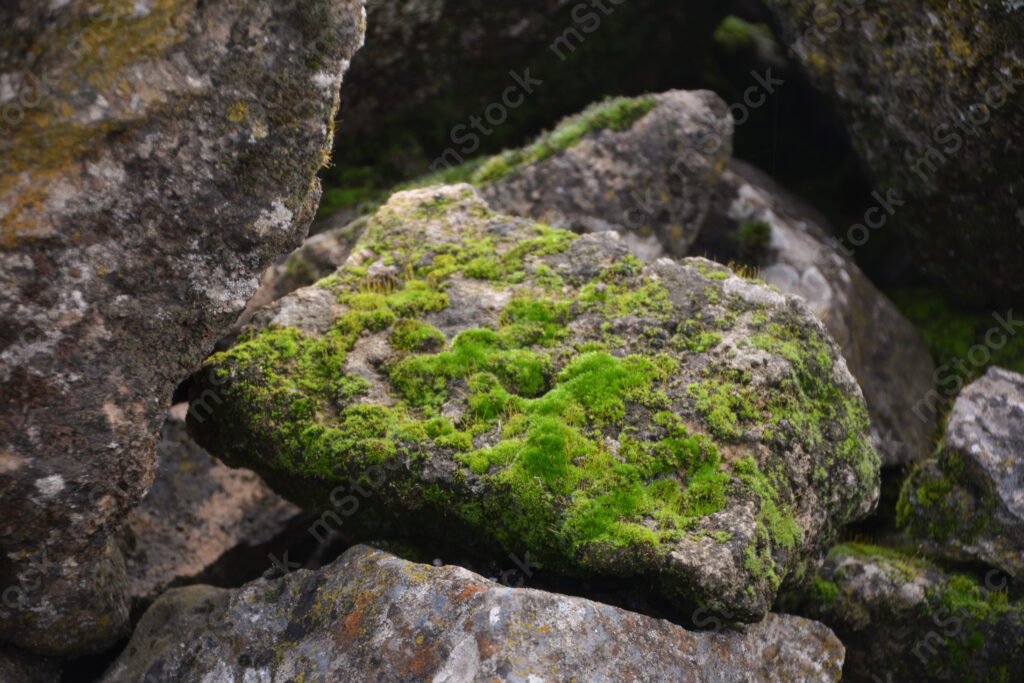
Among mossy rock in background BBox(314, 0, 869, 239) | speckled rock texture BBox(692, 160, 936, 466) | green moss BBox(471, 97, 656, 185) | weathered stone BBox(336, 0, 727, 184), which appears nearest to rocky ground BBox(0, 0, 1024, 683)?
speckled rock texture BBox(692, 160, 936, 466)

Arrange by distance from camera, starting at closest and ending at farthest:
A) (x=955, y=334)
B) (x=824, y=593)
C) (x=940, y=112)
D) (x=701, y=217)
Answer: (x=824, y=593), (x=940, y=112), (x=701, y=217), (x=955, y=334)

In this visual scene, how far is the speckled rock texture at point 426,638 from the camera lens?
5.39 meters

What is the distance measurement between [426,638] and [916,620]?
5.51 meters

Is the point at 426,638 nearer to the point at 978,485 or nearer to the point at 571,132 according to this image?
the point at 978,485

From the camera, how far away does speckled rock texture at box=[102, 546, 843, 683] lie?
5.39 metres

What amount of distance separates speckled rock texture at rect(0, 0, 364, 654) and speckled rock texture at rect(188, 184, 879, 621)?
115 centimetres

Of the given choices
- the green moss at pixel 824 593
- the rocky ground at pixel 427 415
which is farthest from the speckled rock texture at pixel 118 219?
the green moss at pixel 824 593

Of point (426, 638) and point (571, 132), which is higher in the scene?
point (571, 132)

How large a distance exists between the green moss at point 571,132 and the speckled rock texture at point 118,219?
5.47 m

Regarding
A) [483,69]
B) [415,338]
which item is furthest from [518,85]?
[415,338]

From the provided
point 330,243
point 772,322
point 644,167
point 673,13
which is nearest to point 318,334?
point 330,243

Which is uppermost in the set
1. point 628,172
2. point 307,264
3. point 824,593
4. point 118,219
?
point 628,172

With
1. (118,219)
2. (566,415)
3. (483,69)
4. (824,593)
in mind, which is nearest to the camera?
(118,219)

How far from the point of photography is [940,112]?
383 inches
